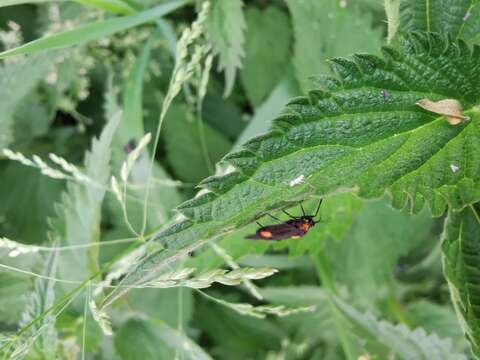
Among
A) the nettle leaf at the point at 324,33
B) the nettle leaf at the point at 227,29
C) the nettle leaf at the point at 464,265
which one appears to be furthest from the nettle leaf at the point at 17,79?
the nettle leaf at the point at 464,265

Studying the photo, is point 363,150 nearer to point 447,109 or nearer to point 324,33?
point 447,109

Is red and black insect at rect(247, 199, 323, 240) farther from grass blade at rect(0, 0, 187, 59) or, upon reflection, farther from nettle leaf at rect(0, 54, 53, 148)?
nettle leaf at rect(0, 54, 53, 148)

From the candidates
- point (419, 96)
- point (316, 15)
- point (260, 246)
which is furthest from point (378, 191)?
point (316, 15)

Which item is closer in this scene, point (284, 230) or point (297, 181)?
point (297, 181)

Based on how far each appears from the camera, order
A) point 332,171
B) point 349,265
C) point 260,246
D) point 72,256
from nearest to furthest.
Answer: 1. point 332,171
2. point 260,246
3. point 72,256
4. point 349,265

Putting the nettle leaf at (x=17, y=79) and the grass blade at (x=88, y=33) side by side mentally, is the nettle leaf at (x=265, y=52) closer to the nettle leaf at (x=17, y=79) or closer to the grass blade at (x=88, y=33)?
the grass blade at (x=88, y=33)

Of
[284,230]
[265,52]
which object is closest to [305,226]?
[284,230]

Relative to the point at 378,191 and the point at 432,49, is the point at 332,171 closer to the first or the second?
the point at 378,191
